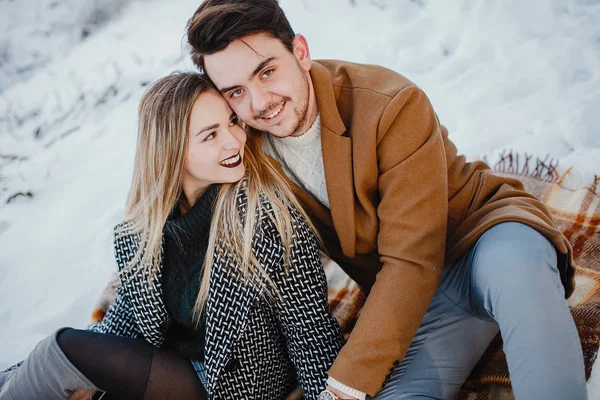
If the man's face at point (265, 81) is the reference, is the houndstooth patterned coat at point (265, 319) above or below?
below

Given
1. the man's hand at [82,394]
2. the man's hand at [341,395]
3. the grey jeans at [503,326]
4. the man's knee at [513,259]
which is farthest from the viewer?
the man's hand at [82,394]

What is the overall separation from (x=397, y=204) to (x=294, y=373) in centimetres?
86

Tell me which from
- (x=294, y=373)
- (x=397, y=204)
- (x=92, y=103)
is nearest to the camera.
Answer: (x=397, y=204)

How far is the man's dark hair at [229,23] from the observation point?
1.93 m

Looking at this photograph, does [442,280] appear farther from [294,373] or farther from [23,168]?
[23,168]

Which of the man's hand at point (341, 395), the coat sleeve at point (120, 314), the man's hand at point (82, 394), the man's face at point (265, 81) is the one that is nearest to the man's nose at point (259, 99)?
the man's face at point (265, 81)

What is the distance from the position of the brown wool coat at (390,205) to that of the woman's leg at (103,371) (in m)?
0.65

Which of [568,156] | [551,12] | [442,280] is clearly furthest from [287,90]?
[551,12]

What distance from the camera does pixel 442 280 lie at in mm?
2150

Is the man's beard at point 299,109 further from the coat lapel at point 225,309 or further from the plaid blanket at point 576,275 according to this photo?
the plaid blanket at point 576,275

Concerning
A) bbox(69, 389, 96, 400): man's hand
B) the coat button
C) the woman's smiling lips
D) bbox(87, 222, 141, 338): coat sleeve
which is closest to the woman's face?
the woman's smiling lips

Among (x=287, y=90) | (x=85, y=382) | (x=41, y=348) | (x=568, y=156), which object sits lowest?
(x=568, y=156)

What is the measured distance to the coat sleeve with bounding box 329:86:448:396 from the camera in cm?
190

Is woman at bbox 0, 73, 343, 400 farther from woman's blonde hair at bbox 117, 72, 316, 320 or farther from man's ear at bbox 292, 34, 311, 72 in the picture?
man's ear at bbox 292, 34, 311, 72
